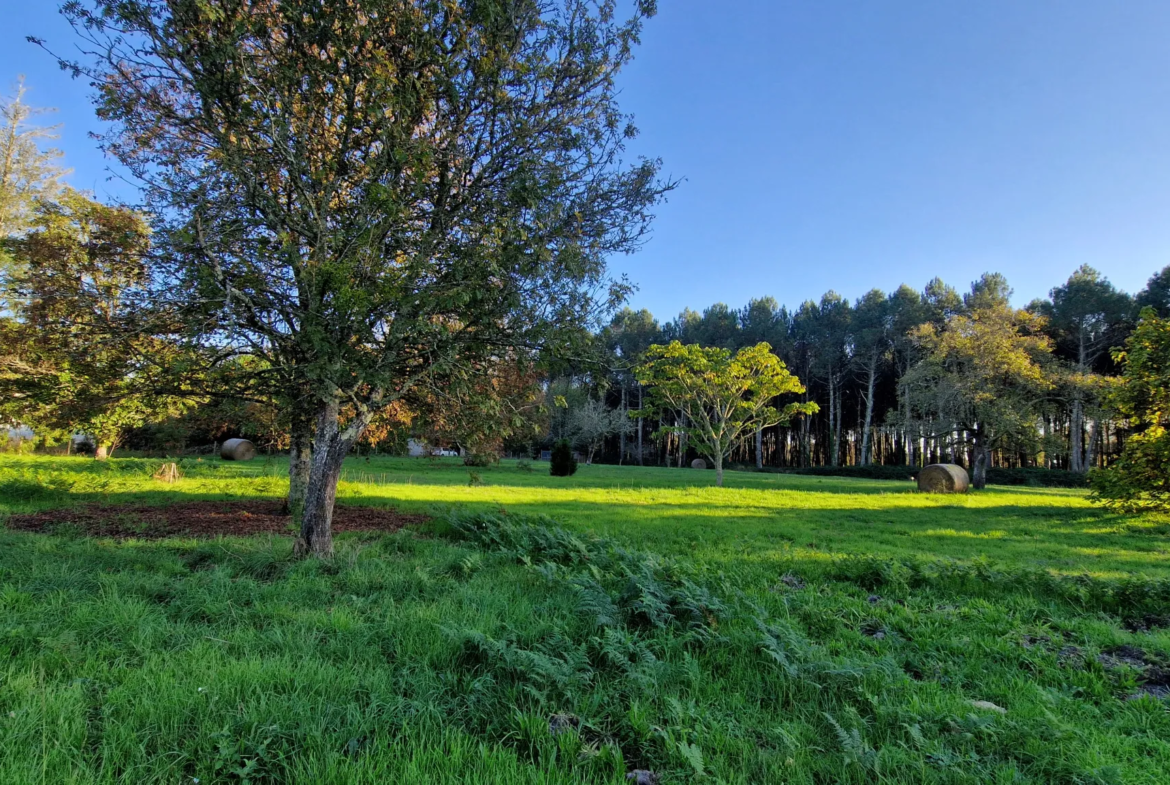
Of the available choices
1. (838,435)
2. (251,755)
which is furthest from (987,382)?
(251,755)

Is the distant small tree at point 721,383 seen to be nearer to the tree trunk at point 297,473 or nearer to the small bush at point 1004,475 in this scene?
the small bush at point 1004,475

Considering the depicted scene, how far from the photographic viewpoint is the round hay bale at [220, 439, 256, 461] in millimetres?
28719

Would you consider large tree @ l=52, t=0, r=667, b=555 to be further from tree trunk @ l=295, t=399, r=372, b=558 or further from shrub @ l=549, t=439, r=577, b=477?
shrub @ l=549, t=439, r=577, b=477

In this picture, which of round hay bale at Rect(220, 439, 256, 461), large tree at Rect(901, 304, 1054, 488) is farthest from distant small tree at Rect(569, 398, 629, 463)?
large tree at Rect(901, 304, 1054, 488)

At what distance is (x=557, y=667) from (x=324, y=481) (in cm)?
417

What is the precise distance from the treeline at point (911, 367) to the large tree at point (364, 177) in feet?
34.9

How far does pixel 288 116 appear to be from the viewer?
5.39 m

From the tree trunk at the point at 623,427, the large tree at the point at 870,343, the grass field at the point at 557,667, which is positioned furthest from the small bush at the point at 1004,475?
the grass field at the point at 557,667

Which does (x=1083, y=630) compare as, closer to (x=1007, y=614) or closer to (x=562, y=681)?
(x=1007, y=614)

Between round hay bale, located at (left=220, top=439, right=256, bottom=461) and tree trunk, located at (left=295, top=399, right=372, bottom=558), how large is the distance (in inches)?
1105

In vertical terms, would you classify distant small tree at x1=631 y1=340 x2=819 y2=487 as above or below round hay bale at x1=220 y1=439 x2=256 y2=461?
above

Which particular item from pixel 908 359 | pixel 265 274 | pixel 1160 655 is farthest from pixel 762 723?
pixel 908 359

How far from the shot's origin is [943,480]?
66.7 ft

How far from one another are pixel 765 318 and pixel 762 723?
55926 mm
